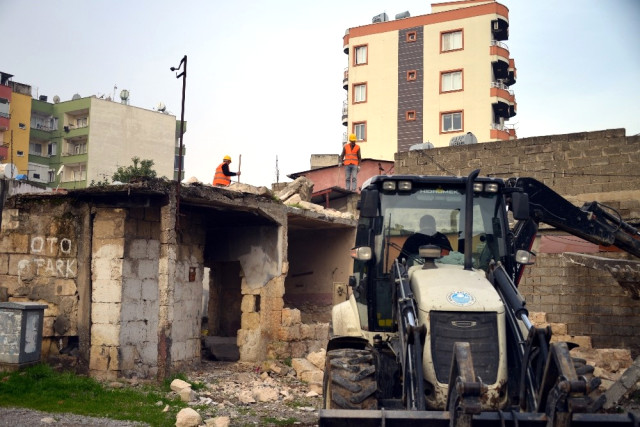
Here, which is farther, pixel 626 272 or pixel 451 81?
pixel 451 81

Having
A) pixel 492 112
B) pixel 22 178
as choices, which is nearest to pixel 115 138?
pixel 492 112

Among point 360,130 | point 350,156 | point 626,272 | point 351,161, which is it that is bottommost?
point 626,272

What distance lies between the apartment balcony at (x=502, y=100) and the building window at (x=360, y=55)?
969cm

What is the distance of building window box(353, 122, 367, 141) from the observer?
4906 centimetres

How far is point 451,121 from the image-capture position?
4659 cm

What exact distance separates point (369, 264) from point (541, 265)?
10475 mm

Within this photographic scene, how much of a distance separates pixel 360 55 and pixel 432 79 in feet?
20.0

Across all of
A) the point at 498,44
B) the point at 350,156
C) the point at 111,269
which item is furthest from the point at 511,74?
the point at 111,269

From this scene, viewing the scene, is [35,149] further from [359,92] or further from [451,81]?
[451,81]

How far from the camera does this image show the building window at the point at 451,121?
46.3 meters

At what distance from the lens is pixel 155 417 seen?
1000 centimetres

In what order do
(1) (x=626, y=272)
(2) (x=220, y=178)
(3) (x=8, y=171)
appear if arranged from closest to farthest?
(1) (x=626, y=272)
(3) (x=8, y=171)
(2) (x=220, y=178)

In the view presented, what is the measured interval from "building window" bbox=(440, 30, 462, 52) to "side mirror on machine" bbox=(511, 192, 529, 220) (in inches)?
1675

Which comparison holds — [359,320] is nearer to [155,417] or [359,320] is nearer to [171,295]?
[155,417]
